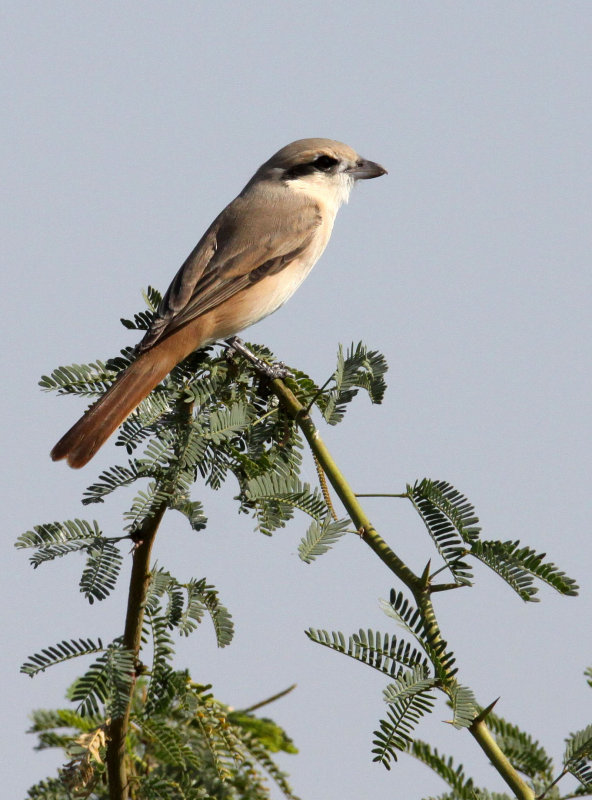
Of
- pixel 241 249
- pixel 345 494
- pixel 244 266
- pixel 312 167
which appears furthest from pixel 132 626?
pixel 312 167

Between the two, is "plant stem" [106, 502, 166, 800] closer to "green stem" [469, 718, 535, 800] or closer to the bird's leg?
the bird's leg

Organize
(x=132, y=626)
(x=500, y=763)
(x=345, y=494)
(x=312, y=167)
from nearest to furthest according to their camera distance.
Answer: (x=500, y=763)
(x=345, y=494)
(x=132, y=626)
(x=312, y=167)

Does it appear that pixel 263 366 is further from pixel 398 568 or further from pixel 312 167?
pixel 312 167

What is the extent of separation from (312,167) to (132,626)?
348cm

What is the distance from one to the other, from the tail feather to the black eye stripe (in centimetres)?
234

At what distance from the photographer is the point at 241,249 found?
436 cm

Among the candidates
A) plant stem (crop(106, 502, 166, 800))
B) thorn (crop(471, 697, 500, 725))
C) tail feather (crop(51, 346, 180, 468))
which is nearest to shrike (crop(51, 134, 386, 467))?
tail feather (crop(51, 346, 180, 468))

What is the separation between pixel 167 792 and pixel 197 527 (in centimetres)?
60

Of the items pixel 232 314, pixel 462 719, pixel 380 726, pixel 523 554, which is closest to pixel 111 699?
pixel 380 726

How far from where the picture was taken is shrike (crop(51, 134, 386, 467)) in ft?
9.56

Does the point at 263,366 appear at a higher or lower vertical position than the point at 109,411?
lower

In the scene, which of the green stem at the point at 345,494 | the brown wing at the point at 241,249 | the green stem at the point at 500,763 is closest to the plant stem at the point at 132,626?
the green stem at the point at 345,494

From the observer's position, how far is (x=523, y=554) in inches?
72.1

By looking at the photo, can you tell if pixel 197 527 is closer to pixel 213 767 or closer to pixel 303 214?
pixel 213 767
